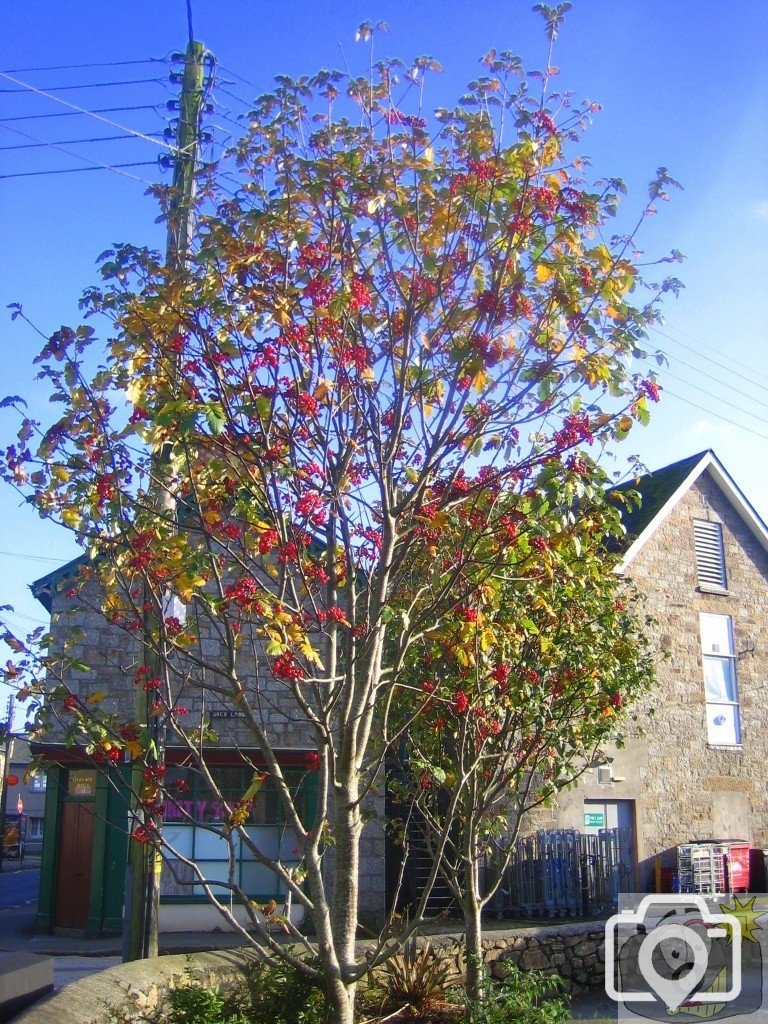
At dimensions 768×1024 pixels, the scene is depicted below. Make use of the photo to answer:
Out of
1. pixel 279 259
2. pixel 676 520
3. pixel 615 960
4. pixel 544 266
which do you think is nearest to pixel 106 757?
pixel 279 259

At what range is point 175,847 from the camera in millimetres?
15320

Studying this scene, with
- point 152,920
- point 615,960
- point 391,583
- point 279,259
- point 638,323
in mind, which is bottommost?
point 615,960

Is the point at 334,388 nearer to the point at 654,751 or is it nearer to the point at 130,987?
the point at 130,987

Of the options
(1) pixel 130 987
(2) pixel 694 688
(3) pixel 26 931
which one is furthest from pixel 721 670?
(1) pixel 130 987

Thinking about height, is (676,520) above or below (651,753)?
above

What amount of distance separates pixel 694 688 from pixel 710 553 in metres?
2.80

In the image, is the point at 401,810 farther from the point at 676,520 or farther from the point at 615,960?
the point at 676,520

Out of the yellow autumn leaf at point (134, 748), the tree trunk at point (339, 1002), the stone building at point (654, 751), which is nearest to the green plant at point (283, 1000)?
the tree trunk at point (339, 1002)

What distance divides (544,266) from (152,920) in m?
5.58

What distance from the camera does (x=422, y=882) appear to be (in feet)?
50.0

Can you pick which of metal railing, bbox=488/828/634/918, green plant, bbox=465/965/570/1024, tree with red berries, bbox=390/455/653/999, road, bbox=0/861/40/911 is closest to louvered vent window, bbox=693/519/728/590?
metal railing, bbox=488/828/634/918

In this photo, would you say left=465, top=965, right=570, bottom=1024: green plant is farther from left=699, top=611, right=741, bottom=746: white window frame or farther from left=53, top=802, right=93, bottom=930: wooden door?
left=699, top=611, right=741, bottom=746: white window frame

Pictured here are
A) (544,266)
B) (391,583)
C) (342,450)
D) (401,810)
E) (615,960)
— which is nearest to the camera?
Result: (544,266)

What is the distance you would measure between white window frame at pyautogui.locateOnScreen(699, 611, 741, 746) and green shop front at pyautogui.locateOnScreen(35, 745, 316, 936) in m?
7.66
